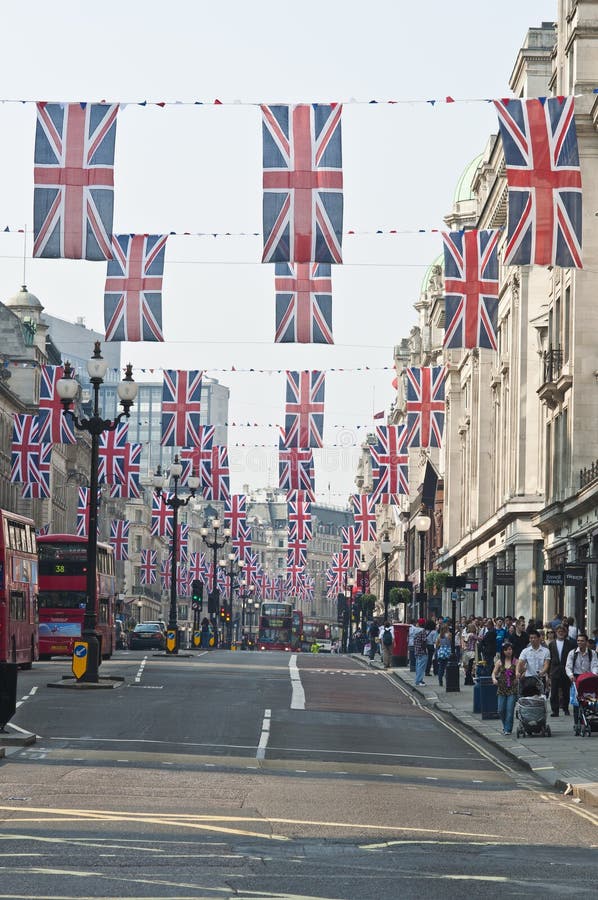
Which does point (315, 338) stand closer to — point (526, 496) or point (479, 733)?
point (479, 733)

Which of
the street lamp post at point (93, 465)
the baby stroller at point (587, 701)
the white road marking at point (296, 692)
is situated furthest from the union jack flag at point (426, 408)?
the baby stroller at point (587, 701)

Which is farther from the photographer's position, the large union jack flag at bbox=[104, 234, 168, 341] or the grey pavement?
the large union jack flag at bbox=[104, 234, 168, 341]

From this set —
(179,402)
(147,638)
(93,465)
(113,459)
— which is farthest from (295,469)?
(93,465)

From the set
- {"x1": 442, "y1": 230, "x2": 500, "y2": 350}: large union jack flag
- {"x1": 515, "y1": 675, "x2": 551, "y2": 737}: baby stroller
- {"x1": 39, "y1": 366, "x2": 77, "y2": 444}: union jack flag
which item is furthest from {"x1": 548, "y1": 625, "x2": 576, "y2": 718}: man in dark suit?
{"x1": 39, "y1": 366, "x2": 77, "y2": 444}: union jack flag

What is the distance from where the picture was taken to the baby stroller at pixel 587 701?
94.4ft

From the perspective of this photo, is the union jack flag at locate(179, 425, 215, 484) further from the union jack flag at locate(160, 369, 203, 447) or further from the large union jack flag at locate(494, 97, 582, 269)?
the large union jack flag at locate(494, 97, 582, 269)

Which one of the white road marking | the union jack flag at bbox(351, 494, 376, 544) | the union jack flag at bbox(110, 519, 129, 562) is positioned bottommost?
the white road marking

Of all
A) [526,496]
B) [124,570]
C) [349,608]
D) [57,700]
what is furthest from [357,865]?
[124,570]

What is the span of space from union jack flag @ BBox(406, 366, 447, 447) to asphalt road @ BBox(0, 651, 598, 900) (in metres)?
35.5

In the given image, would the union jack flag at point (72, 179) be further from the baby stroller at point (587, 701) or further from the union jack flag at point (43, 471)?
the union jack flag at point (43, 471)

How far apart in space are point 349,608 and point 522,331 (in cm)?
6723

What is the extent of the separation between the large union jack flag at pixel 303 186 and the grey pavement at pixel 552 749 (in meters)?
9.53

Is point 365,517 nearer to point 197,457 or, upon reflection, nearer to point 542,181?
point 197,457

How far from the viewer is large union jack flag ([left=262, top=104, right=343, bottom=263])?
32.8 metres
